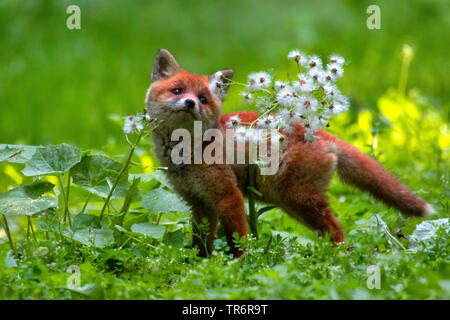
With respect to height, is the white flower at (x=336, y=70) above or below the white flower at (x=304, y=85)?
above

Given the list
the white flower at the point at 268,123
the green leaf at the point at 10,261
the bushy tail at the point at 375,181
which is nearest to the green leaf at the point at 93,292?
the green leaf at the point at 10,261

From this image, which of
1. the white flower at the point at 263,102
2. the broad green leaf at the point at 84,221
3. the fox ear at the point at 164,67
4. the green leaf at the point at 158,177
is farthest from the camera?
the green leaf at the point at 158,177

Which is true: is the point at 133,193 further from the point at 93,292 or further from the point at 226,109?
the point at 226,109

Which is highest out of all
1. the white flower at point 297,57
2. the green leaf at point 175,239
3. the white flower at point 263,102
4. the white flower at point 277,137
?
the white flower at point 297,57

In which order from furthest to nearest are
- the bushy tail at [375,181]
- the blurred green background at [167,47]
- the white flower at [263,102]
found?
the blurred green background at [167,47]
the bushy tail at [375,181]
the white flower at [263,102]

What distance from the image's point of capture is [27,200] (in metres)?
3.91

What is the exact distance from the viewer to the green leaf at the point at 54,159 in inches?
159

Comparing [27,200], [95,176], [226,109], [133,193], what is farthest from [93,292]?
[226,109]

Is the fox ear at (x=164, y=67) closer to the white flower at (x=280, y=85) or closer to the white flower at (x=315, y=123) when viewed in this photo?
the white flower at (x=280, y=85)

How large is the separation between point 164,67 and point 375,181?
6.01 ft

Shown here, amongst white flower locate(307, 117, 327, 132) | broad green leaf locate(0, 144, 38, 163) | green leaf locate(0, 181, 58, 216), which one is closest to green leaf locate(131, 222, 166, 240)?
green leaf locate(0, 181, 58, 216)

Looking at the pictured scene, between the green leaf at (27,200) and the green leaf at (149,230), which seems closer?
the green leaf at (27,200)

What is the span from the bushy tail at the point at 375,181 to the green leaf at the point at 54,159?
77.7 inches

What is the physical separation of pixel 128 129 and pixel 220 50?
767 centimetres
